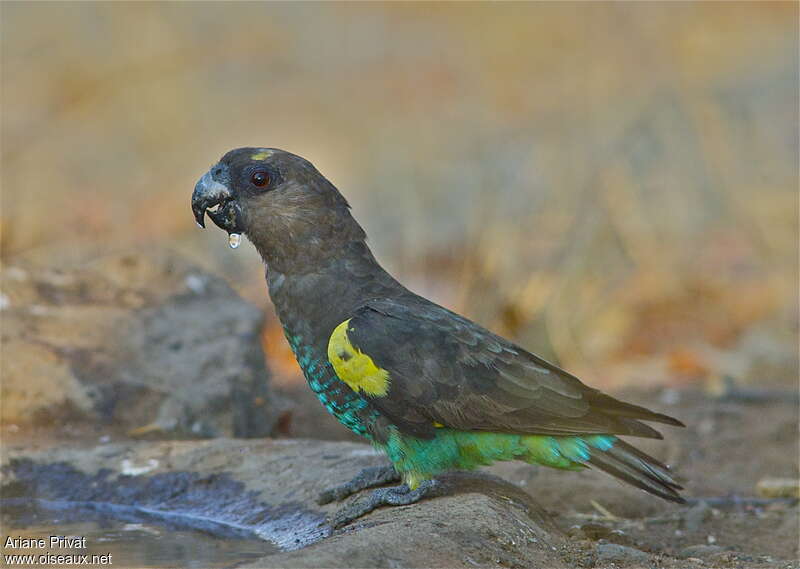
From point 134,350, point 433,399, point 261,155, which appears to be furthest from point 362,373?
point 134,350

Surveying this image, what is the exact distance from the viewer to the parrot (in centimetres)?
488

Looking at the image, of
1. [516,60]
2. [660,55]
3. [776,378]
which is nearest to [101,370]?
[776,378]

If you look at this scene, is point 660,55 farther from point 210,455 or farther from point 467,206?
point 210,455

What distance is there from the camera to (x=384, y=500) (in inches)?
196

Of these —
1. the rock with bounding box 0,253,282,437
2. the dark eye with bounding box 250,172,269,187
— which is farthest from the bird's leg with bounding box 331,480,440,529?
the rock with bounding box 0,253,282,437

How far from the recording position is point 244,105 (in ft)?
56.9

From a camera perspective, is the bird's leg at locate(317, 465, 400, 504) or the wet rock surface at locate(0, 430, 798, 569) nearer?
the wet rock surface at locate(0, 430, 798, 569)

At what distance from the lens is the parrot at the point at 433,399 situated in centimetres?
488

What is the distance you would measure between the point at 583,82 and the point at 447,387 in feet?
31.4

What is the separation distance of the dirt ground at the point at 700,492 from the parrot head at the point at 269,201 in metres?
1.88

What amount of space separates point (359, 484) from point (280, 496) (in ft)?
1.50

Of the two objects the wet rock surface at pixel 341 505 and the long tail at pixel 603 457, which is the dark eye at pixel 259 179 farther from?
the long tail at pixel 603 457

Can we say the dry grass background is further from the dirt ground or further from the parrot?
the parrot

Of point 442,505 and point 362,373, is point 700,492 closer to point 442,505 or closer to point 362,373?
point 442,505
